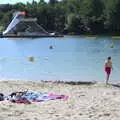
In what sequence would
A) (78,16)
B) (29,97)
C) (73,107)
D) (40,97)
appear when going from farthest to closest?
1. (78,16)
2. (40,97)
3. (29,97)
4. (73,107)

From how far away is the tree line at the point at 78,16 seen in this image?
133375 millimetres

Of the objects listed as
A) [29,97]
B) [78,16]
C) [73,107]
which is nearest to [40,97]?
[29,97]

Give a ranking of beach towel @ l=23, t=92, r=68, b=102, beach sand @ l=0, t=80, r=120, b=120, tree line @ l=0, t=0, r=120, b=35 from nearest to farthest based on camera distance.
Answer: beach sand @ l=0, t=80, r=120, b=120
beach towel @ l=23, t=92, r=68, b=102
tree line @ l=0, t=0, r=120, b=35

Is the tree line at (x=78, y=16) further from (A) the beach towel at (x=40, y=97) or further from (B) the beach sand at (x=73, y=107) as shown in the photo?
(A) the beach towel at (x=40, y=97)

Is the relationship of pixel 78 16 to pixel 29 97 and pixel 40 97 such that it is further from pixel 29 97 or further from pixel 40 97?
pixel 29 97

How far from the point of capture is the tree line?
133375mm

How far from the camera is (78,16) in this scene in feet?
468

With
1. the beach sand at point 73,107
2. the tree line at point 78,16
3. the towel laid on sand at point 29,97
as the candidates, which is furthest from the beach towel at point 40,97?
the tree line at point 78,16

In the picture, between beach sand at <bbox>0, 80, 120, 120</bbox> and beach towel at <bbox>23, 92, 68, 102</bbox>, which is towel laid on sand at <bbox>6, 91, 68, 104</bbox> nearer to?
beach towel at <bbox>23, 92, 68, 102</bbox>

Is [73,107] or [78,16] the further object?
[78,16]

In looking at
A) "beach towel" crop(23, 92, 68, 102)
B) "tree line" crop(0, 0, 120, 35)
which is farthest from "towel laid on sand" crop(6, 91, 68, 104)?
"tree line" crop(0, 0, 120, 35)

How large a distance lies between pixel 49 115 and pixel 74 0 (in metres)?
143

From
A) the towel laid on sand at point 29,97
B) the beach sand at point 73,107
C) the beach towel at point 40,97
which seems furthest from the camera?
the beach towel at point 40,97

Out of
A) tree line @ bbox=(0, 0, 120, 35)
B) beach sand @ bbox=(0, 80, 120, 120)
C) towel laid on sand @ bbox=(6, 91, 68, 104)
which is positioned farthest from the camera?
tree line @ bbox=(0, 0, 120, 35)
